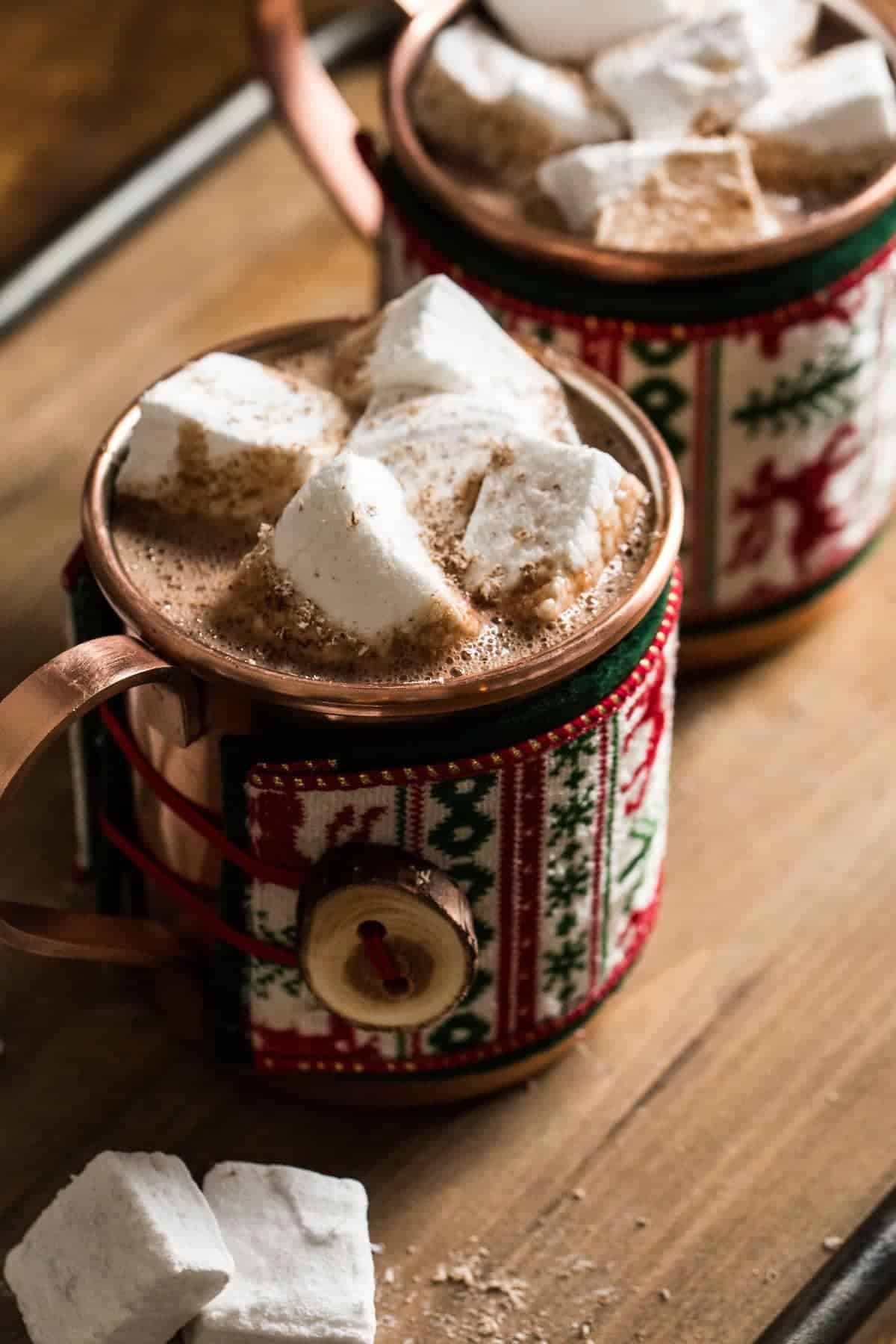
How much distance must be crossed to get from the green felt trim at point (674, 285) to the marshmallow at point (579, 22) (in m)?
0.17

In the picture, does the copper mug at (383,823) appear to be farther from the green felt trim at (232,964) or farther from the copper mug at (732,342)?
the copper mug at (732,342)

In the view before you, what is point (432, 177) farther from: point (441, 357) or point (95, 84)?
point (95, 84)

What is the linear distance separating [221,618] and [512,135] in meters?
0.46

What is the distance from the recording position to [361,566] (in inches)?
36.1

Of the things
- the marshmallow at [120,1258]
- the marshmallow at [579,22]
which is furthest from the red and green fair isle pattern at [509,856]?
the marshmallow at [579,22]

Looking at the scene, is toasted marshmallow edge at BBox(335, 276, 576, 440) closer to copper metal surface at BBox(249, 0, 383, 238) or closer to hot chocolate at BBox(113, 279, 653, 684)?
hot chocolate at BBox(113, 279, 653, 684)

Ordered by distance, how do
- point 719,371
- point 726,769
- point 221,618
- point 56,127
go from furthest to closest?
point 56,127 → point 726,769 → point 719,371 → point 221,618

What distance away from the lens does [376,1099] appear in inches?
43.3

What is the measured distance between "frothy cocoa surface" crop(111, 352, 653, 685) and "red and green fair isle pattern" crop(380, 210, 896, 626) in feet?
0.73

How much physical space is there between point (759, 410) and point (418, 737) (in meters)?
0.41

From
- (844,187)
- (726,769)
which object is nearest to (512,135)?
(844,187)

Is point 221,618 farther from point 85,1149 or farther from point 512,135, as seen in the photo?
point 512,135

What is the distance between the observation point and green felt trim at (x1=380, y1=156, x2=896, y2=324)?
1172 millimetres

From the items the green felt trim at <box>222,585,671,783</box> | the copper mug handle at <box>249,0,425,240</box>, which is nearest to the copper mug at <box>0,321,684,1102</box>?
the green felt trim at <box>222,585,671,783</box>
